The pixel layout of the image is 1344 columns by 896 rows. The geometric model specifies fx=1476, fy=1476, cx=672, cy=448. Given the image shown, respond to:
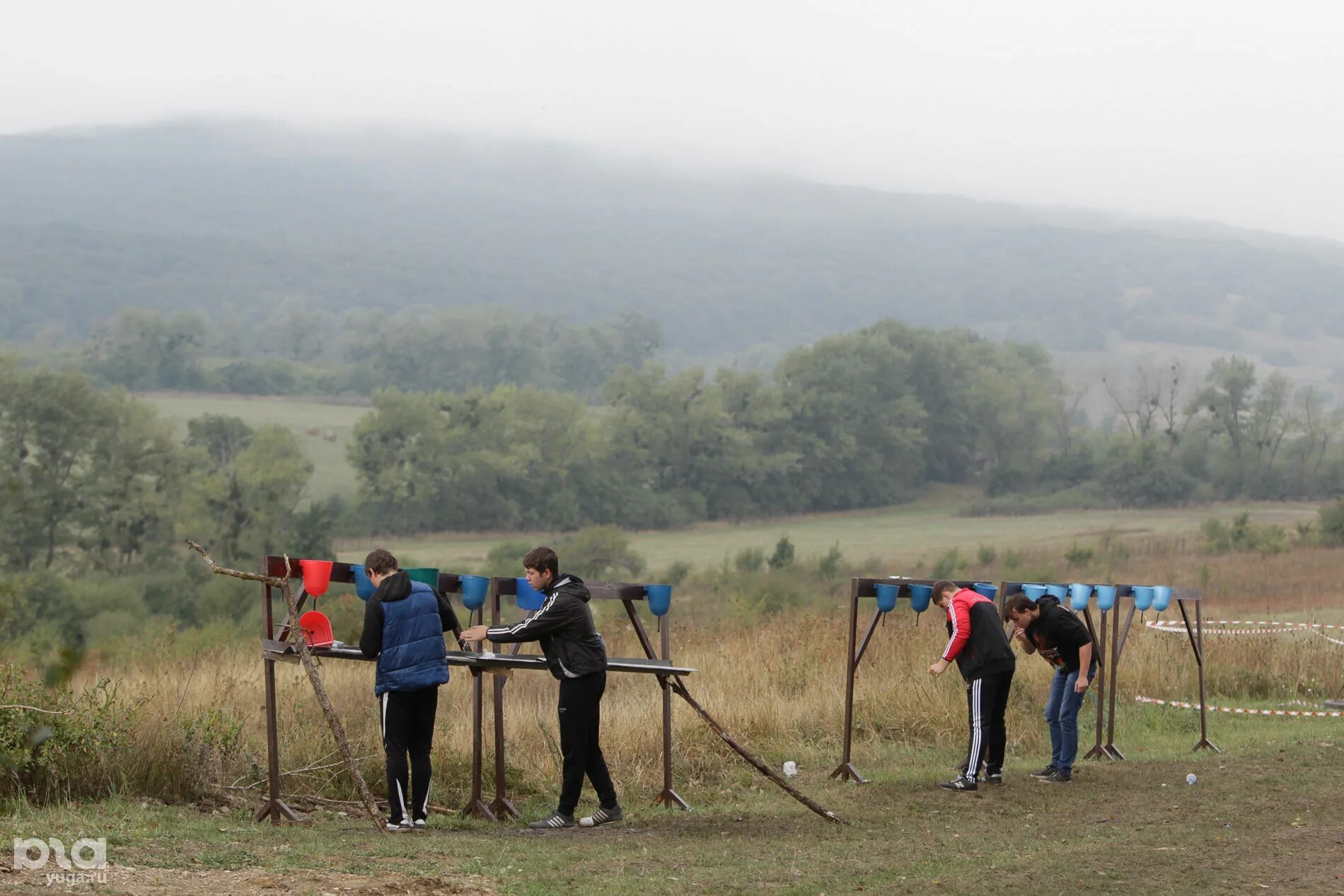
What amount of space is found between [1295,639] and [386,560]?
1536 cm

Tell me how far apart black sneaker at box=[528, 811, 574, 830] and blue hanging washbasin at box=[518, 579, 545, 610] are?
153cm

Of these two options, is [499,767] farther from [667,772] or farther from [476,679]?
[667,772]

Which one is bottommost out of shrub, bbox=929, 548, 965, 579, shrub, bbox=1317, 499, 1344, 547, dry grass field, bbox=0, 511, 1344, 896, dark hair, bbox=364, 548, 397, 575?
shrub, bbox=929, 548, 965, 579

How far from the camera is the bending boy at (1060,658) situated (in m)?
11.7

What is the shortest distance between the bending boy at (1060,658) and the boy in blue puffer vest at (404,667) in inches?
184

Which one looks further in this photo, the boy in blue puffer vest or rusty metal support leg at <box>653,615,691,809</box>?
rusty metal support leg at <box>653,615,691,809</box>

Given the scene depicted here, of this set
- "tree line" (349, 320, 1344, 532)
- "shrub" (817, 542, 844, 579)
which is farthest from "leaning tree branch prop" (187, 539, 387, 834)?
"tree line" (349, 320, 1344, 532)

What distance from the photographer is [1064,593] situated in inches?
535

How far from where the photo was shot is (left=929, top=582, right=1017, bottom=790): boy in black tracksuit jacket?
1134cm

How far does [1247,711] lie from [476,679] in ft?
33.6

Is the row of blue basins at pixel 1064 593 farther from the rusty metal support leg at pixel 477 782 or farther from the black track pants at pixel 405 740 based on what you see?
the black track pants at pixel 405 740

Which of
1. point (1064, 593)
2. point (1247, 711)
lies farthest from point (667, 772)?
point (1247, 711)

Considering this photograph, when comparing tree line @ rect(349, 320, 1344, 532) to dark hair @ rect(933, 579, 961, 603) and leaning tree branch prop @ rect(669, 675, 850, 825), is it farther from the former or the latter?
leaning tree branch prop @ rect(669, 675, 850, 825)

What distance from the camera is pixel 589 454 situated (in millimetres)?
107750
